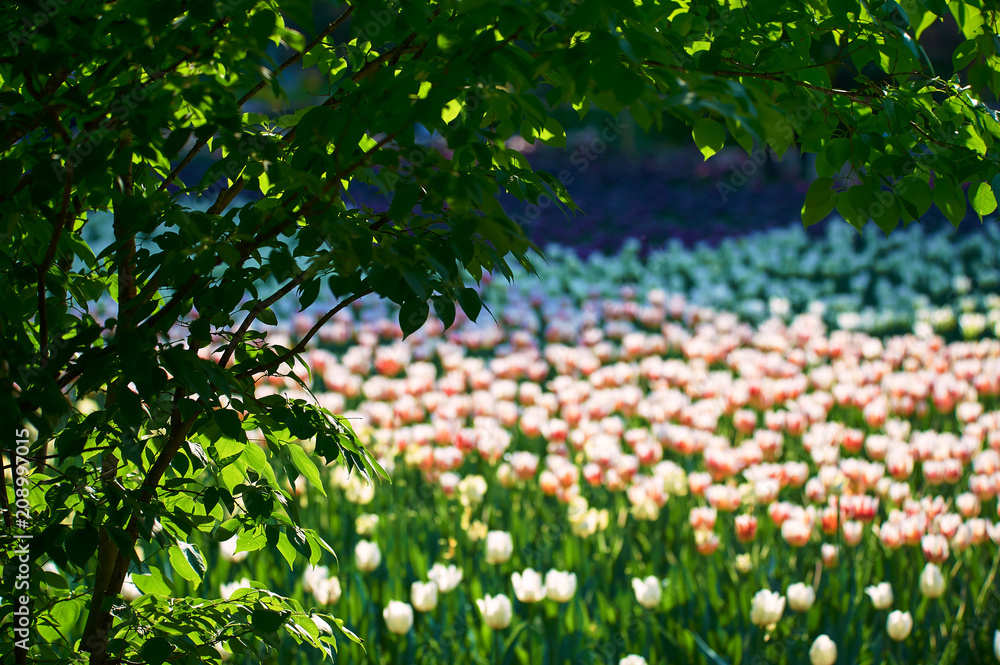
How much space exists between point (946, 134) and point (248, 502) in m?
1.34

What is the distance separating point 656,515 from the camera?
11.3 feet

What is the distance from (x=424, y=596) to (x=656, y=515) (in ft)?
3.69

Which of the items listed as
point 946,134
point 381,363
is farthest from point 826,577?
point 381,363

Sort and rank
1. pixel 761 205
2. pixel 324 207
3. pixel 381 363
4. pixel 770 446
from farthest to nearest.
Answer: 1. pixel 761 205
2. pixel 381 363
3. pixel 770 446
4. pixel 324 207

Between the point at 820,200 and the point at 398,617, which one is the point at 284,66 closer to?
the point at 820,200

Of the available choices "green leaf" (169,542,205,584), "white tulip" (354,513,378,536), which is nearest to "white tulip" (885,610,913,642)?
"white tulip" (354,513,378,536)

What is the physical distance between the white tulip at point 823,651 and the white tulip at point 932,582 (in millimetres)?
521

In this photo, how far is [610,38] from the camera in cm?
101

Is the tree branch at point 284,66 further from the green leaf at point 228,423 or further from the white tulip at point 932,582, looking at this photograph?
the white tulip at point 932,582

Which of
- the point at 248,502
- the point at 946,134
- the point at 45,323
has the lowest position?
the point at 248,502

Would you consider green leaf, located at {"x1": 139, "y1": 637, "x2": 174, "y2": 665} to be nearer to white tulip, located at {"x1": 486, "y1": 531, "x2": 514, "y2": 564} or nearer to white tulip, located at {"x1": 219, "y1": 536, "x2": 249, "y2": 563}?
white tulip, located at {"x1": 219, "y1": 536, "x2": 249, "y2": 563}

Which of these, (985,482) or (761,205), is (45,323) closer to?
(985,482)

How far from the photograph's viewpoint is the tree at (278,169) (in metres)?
1.12

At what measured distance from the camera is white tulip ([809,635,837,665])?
8.14 ft
